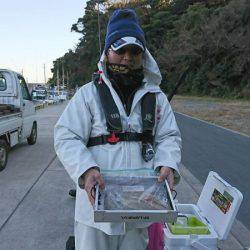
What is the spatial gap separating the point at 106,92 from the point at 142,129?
0.30 m

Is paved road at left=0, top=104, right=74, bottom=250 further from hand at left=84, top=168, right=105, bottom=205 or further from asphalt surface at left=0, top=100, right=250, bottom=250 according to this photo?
hand at left=84, top=168, right=105, bottom=205

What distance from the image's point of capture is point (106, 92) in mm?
2578

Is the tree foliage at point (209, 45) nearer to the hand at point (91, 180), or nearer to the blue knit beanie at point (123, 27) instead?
the blue knit beanie at point (123, 27)

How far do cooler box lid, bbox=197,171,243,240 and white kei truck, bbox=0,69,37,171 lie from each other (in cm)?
566

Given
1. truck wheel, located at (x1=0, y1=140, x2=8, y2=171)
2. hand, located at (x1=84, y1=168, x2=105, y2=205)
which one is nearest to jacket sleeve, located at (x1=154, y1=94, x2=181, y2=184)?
hand, located at (x1=84, y1=168, x2=105, y2=205)

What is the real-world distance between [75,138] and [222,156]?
7907mm

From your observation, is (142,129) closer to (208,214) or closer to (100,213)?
(100,213)

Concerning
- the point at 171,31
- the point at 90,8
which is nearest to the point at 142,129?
the point at 171,31

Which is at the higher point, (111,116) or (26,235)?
(111,116)

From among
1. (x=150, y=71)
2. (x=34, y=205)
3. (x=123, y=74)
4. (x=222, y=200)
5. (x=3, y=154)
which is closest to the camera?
(x=123, y=74)

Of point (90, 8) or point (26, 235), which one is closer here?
point (26, 235)

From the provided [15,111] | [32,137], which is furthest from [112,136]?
[32,137]

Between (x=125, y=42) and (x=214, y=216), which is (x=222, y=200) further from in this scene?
(x=125, y=42)

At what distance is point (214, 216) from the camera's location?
147 inches
